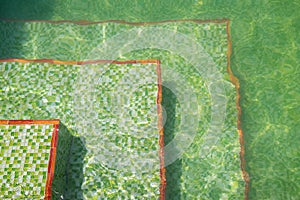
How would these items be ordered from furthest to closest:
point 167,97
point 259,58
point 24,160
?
point 259,58, point 167,97, point 24,160

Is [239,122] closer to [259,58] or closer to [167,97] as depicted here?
[167,97]

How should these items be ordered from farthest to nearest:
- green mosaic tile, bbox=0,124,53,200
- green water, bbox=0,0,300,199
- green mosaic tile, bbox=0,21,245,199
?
green water, bbox=0,0,300,199
green mosaic tile, bbox=0,21,245,199
green mosaic tile, bbox=0,124,53,200

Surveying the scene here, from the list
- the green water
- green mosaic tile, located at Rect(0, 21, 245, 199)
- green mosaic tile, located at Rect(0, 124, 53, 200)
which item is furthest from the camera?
the green water

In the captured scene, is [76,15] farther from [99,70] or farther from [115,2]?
[99,70]

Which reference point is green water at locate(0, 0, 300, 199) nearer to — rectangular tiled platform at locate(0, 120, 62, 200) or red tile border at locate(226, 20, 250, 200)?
red tile border at locate(226, 20, 250, 200)

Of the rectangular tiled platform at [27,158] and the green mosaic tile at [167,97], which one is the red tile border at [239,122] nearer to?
the green mosaic tile at [167,97]

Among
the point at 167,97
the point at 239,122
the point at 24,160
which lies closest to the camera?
the point at 24,160

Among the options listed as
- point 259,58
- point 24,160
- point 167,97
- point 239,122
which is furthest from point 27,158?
point 259,58

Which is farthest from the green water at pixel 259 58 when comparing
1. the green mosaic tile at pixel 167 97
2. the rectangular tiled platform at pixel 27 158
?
the rectangular tiled platform at pixel 27 158

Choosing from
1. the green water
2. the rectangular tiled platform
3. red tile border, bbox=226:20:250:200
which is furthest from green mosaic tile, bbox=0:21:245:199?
the rectangular tiled platform

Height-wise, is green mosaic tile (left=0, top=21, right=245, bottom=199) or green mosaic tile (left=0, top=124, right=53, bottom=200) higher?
green mosaic tile (left=0, top=21, right=245, bottom=199)
